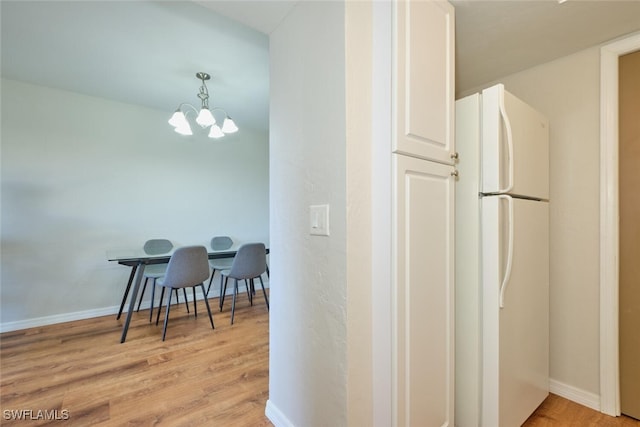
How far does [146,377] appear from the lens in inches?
77.5

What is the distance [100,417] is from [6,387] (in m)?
0.84

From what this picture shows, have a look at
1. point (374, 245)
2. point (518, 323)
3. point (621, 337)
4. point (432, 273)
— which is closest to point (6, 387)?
point (374, 245)

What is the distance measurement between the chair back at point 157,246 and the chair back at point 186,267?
767mm

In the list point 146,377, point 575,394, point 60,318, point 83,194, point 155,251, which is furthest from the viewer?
point 155,251

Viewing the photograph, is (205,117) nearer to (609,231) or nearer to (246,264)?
(246,264)

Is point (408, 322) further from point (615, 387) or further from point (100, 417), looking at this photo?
point (100, 417)

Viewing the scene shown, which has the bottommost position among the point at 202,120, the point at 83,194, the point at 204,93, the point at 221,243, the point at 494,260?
the point at 221,243

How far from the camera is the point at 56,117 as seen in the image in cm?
292

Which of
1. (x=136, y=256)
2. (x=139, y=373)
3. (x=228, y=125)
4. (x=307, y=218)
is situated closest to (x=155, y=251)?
(x=136, y=256)

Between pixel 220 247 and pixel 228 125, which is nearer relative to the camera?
pixel 228 125

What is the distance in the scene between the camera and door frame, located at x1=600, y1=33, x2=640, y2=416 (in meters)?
1.66

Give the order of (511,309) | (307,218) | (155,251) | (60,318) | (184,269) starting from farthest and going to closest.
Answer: (155,251), (60,318), (184,269), (511,309), (307,218)

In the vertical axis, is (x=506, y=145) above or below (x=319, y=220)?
above

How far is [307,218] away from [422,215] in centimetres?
49
